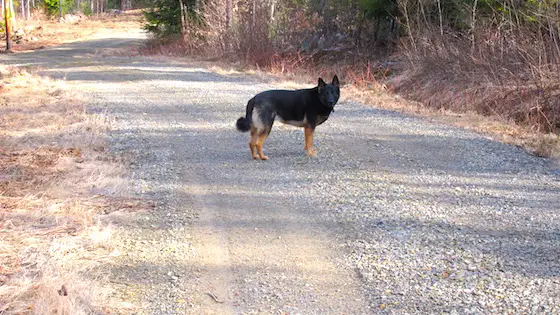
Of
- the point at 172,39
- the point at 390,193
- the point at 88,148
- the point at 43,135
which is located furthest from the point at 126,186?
the point at 172,39

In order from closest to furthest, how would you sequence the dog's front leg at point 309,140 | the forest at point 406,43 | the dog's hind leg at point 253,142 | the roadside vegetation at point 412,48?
the dog's hind leg at point 253,142 < the dog's front leg at point 309,140 < the roadside vegetation at point 412,48 < the forest at point 406,43

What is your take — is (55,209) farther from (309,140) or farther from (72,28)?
(72,28)

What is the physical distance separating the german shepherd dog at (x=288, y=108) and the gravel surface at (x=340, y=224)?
1.71 ft

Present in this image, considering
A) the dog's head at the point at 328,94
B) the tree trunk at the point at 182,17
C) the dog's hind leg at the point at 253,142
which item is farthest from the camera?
the tree trunk at the point at 182,17

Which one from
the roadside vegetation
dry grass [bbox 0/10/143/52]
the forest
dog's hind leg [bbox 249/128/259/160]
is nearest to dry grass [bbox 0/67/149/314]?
dog's hind leg [bbox 249/128/259/160]

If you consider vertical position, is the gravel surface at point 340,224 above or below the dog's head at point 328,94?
below

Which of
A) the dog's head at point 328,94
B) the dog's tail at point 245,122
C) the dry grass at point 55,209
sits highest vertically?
the dog's head at point 328,94

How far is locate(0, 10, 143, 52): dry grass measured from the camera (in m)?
42.4

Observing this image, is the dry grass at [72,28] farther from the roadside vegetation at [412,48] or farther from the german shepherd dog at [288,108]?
the german shepherd dog at [288,108]

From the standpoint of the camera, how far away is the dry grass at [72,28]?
139 ft

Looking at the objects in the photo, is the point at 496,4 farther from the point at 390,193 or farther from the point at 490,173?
the point at 390,193

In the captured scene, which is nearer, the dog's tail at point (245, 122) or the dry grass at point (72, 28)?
Result: the dog's tail at point (245, 122)

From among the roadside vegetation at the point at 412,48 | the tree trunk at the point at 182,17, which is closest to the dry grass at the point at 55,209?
the roadside vegetation at the point at 412,48

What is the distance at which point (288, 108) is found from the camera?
8609 millimetres
